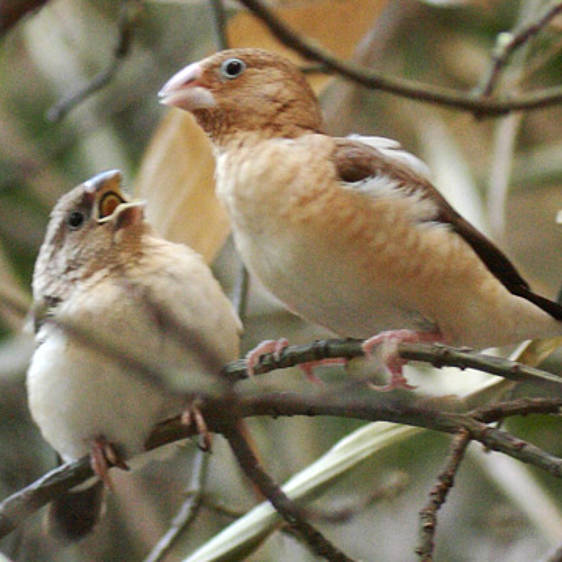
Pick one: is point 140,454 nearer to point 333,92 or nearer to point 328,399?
point 328,399

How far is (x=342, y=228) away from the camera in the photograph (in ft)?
6.59

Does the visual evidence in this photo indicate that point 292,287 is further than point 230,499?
No

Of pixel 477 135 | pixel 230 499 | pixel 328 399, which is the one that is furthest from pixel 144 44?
pixel 328 399

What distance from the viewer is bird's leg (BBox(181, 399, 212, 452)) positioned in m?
1.87

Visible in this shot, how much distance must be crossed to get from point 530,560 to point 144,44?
237 centimetres

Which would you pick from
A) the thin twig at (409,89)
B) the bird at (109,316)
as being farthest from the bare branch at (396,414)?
the thin twig at (409,89)

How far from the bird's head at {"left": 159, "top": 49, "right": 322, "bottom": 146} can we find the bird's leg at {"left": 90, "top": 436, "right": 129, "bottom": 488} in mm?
656

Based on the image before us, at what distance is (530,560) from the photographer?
3.15 meters

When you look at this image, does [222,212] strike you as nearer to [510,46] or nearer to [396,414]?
[510,46]

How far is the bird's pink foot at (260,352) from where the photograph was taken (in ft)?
5.76

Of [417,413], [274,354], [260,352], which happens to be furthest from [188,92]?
[417,413]

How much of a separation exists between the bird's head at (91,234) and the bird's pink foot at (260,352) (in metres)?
0.49

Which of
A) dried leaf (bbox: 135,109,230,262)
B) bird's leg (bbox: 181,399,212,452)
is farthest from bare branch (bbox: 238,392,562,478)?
dried leaf (bbox: 135,109,230,262)

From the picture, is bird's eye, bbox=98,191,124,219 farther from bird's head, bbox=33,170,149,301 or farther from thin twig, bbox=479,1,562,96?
thin twig, bbox=479,1,562,96
